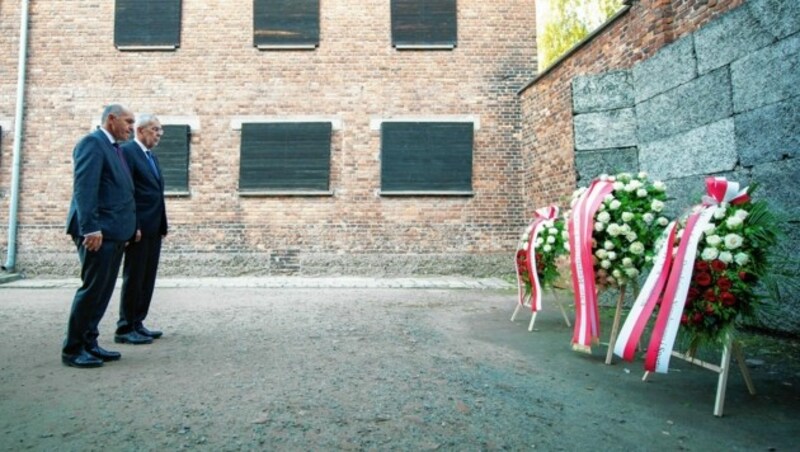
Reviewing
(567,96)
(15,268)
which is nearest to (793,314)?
(567,96)

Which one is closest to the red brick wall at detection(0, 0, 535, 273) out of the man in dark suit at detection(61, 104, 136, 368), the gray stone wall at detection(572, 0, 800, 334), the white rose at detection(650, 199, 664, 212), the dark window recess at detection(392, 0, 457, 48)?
the dark window recess at detection(392, 0, 457, 48)

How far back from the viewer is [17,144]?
961 cm

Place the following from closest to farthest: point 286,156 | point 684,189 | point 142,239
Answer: point 142,239, point 684,189, point 286,156

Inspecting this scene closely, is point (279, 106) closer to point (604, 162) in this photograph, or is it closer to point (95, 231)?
point (604, 162)

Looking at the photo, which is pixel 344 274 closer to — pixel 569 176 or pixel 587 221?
pixel 569 176

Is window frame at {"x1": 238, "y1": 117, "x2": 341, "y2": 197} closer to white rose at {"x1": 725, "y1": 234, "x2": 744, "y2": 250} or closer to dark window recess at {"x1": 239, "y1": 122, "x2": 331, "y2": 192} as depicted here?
dark window recess at {"x1": 239, "y1": 122, "x2": 331, "y2": 192}

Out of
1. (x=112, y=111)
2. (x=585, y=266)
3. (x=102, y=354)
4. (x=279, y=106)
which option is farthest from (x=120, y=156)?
(x=279, y=106)

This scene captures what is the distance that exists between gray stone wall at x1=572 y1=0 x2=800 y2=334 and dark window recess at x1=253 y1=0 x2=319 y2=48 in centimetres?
604

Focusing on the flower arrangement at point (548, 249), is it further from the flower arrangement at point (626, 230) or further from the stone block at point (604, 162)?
the stone block at point (604, 162)

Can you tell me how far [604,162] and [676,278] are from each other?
151 inches

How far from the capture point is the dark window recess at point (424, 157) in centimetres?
980

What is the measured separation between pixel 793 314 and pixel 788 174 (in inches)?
49.0

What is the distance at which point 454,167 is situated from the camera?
9.85 metres

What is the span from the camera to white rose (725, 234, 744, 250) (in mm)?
2521
